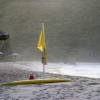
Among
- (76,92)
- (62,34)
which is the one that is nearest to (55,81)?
(76,92)

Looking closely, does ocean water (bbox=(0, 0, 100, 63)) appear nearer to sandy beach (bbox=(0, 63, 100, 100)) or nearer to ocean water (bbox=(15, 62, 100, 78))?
ocean water (bbox=(15, 62, 100, 78))

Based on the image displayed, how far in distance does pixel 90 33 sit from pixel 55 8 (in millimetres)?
2441

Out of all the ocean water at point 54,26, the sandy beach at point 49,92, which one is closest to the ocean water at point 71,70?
the ocean water at point 54,26

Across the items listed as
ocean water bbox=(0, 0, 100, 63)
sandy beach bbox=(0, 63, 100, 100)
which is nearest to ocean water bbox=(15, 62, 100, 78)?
ocean water bbox=(0, 0, 100, 63)

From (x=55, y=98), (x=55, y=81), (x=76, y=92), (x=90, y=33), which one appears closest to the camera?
(x=55, y=98)

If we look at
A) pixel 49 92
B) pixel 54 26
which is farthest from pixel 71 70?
pixel 49 92

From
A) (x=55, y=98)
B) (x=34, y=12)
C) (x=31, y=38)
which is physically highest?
(x=34, y=12)

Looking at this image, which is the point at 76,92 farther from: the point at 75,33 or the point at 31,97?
the point at 75,33

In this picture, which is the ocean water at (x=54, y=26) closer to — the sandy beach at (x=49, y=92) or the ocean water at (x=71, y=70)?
the ocean water at (x=71, y=70)

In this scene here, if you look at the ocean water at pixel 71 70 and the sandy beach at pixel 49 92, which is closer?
the sandy beach at pixel 49 92

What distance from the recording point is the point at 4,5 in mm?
20406

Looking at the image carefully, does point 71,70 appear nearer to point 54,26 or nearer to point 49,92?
point 54,26

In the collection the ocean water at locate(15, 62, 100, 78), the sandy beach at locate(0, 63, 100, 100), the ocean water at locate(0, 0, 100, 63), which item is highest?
the ocean water at locate(0, 0, 100, 63)

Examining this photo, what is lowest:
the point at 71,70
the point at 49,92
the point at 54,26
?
the point at 49,92
